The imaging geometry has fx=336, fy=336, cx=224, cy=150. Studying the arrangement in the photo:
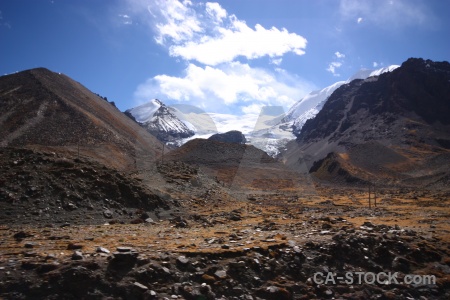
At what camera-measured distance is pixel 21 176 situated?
1510 cm

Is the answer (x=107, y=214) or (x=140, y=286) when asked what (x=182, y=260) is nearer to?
(x=140, y=286)

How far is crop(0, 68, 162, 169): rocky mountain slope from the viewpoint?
5547 cm

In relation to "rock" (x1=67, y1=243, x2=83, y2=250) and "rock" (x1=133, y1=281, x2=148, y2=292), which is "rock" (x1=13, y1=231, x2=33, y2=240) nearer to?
"rock" (x1=67, y1=243, x2=83, y2=250)

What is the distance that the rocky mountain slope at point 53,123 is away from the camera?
55469 millimetres

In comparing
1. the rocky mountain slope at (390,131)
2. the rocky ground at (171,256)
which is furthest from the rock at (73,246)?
the rocky mountain slope at (390,131)

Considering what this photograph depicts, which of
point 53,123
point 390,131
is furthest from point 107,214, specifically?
point 390,131

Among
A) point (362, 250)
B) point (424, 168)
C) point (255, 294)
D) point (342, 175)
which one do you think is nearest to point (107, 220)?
point (255, 294)

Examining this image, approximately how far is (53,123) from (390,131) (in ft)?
388

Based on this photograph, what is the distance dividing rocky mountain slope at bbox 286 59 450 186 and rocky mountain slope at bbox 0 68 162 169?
6009 centimetres

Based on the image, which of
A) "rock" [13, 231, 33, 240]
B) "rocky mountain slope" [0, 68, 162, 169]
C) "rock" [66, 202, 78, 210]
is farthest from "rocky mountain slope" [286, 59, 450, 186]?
"rock" [13, 231, 33, 240]

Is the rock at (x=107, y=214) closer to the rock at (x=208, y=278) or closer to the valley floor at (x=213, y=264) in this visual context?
the valley floor at (x=213, y=264)

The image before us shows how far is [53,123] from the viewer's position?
6331cm

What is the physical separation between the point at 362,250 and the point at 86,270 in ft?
24.6

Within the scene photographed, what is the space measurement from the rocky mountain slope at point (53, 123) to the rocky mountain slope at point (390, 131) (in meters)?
60.1
